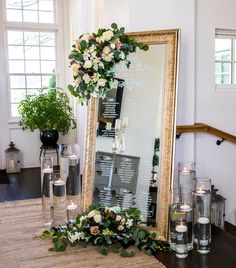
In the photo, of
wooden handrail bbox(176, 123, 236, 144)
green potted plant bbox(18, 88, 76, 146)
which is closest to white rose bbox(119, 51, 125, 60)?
wooden handrail bbox(176, 123, 236, 144)

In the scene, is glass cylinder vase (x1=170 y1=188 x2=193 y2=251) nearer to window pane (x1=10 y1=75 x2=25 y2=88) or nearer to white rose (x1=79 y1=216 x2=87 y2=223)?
white rose (x1=79 y1=216 x2=87 y2=223)

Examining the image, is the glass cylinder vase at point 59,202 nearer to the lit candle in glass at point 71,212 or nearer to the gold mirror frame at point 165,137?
the lit candle in glass at point 71,212

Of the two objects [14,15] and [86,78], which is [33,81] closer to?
[14,15]

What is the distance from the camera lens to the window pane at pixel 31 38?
560 cm

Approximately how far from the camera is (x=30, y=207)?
A: 10.6 feet

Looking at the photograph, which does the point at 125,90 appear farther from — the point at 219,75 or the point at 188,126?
the point at 219,75

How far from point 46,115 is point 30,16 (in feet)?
5.97

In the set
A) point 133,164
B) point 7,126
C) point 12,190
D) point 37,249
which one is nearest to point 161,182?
point 133,164

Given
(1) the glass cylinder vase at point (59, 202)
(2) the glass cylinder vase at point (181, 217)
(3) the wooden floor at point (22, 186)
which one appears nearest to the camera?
(2) the glass cylinder vase at point (181, 217)

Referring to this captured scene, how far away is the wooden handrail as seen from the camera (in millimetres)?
2947

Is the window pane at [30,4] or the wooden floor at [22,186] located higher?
the window pane at [30,4]

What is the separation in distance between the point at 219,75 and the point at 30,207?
233 centimetres

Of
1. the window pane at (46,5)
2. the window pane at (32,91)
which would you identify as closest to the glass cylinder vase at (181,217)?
the window pane at (32,91)

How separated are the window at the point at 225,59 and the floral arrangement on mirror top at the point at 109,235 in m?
1.79
